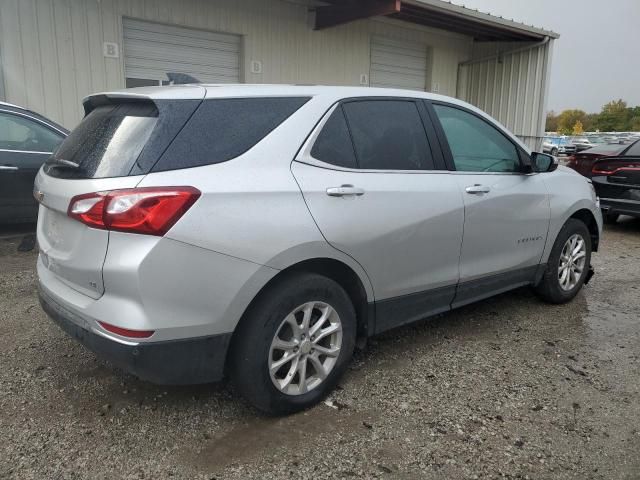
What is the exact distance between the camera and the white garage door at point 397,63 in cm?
1232

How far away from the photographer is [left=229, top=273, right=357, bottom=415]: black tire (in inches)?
106

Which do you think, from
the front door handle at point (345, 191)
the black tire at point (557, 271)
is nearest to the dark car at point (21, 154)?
the front door handle at point (345, 191)

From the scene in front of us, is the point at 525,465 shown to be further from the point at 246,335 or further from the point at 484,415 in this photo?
the point at 246,335

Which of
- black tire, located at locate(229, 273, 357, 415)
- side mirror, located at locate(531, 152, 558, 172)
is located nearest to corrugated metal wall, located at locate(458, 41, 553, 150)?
side mirror, located at locate(531, 152, 558, 172)

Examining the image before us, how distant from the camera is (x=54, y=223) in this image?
2.84 metres

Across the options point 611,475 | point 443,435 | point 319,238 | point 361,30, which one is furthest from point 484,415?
point 361,30

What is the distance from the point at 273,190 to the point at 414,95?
148 centimetres

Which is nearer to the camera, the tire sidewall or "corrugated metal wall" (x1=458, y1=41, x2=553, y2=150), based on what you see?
the tire sidewall

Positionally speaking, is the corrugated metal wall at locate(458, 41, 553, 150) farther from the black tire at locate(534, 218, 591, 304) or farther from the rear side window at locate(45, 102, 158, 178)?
the rear side window at locate(45, 102, 158, 178)

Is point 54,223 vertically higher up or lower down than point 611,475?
higher up

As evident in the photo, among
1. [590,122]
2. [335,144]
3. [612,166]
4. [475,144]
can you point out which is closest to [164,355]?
[335,144]

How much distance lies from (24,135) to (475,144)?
200 inches

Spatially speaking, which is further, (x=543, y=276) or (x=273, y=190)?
(x=543, y=276)

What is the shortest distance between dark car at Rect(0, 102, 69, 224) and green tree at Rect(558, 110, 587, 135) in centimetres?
9240
